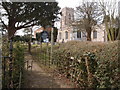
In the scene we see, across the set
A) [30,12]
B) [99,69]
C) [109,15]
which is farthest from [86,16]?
[99,69]

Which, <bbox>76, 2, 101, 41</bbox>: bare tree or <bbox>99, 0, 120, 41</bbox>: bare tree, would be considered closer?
<bbox>99, 0, 120, 41</bbox>: bare tree

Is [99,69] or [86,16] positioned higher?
[86,16]

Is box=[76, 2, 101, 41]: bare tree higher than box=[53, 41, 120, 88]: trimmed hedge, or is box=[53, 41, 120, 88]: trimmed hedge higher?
box=[76, 2, 101, 41]: bare tree

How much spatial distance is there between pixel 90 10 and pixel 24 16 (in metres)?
6.42

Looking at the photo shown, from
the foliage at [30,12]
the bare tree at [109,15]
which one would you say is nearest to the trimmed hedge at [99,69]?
the bare tree at [109,15]

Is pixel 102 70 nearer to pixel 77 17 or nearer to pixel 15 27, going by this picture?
pixel 77 17

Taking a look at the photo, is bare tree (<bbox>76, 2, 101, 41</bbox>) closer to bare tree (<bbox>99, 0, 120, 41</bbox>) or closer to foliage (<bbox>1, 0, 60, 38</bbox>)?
foliage (<bbox>1, 0, 60, 38</bbox>)

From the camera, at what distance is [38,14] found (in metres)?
11.2

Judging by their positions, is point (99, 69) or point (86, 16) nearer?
point (99, 69)

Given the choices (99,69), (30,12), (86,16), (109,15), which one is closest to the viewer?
(99,69)

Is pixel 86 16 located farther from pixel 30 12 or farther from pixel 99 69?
pixel 99 69

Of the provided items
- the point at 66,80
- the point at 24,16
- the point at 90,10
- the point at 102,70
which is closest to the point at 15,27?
the point at 24,16

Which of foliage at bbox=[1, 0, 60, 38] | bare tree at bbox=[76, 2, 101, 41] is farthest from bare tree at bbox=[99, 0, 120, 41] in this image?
foliage at bbox=[1, 0, 60, 38]

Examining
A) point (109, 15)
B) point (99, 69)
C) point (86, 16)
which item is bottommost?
point (99, 69)
